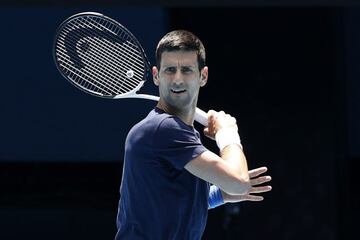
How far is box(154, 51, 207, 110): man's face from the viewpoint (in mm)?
3215

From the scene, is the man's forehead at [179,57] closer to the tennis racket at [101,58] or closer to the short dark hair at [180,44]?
the short dark hair at [180,44]

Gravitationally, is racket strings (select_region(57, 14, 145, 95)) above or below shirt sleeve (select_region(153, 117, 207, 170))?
above

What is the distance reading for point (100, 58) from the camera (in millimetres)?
4016

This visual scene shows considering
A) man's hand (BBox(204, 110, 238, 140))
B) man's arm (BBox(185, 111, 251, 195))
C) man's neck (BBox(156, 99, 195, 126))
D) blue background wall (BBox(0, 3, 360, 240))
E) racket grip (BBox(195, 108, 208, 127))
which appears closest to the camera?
man's arm (BBox(185, 111, 251, 195))

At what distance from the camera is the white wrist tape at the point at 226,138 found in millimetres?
3305

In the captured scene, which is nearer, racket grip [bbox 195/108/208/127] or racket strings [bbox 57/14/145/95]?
racket grip [bbox 195/108/208/127]

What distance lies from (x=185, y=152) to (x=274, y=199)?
12.1 feet

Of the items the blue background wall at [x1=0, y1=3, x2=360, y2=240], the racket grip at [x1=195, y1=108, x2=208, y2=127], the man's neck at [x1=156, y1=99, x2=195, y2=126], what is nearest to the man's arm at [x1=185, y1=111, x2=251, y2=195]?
the man's neck at [x1=156, y1=99, x2=195, y2=126]

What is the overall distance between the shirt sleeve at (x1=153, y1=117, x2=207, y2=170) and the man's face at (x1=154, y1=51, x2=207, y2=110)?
0.08 metres

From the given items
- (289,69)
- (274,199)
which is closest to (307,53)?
(289,69)

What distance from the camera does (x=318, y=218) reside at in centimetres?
673

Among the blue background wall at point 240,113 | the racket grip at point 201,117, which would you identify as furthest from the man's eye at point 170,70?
the blue background wall at point 240,113

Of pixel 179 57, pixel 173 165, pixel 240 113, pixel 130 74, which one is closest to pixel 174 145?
pixel 173 165

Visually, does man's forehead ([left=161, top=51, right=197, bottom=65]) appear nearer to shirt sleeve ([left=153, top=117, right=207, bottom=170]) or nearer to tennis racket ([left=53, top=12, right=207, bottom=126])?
shirt sleeve ([left=153, top=117, right=207, bottom=170])
